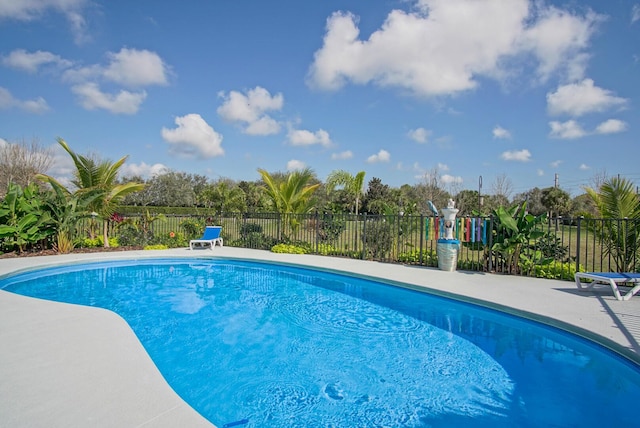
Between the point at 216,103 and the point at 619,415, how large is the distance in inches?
646

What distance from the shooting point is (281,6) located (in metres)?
9.93

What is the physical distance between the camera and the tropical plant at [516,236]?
7449 mm

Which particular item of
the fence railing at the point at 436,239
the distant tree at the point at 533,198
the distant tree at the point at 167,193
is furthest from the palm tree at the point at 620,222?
the distant tree at the point at 167,193

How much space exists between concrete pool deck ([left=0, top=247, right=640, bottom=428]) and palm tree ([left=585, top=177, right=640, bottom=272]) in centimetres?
135

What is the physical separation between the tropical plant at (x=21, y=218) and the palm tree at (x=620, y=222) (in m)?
14.8

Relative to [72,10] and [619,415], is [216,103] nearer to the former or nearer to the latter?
[72,10]

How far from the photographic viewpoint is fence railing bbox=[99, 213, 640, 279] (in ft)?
23.6

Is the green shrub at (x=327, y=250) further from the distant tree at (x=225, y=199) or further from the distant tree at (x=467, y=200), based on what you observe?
the distant tree at (x=467, y=200)

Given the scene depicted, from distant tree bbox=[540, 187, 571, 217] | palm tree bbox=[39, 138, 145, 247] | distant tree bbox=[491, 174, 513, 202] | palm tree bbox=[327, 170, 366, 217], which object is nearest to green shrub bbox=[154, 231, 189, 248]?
palm tree bbox=[39, 138, 145, 247]

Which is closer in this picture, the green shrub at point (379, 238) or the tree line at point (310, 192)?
the green shrub at point (379, 238)

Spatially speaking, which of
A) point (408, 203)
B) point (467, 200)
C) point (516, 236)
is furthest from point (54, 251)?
point (467, 200)

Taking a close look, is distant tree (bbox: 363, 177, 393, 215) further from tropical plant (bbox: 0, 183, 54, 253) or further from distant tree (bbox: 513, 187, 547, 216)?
tropical plant (bbox: 0, 183, 54, 253)

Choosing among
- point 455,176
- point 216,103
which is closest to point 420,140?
point 455,176

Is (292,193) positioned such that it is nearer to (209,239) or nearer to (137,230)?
(209,239)
